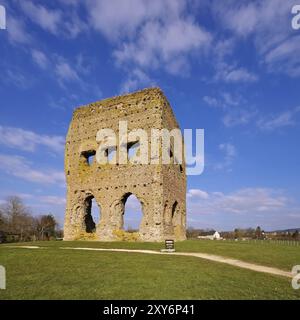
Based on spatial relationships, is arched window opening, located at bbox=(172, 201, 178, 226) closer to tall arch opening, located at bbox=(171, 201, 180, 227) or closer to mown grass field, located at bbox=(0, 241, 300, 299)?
tall arch opening, located at bbox=(171, 201, 180, 227)

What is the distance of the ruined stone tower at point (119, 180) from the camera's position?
2255 cm

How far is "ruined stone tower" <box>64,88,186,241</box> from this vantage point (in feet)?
74.0

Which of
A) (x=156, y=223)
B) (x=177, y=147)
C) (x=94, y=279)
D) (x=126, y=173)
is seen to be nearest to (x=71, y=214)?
(x=126, y=173)

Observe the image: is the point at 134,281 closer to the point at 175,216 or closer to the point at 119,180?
the point at 119,180

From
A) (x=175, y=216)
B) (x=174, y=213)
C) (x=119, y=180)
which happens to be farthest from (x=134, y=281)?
(x=175, y=216)

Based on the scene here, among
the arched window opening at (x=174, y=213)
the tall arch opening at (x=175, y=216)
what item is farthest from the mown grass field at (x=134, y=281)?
the tall arch opening at (x=175, y=216)

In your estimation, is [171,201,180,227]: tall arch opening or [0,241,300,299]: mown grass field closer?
[0,241,300,299]: mown grass field

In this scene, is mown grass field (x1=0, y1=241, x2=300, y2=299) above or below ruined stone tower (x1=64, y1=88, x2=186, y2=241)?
below

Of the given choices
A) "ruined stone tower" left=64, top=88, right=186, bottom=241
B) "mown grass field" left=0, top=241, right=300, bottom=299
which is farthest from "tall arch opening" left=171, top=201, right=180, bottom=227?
"mown grass field" left=0, top=241, right=300, bottom=299

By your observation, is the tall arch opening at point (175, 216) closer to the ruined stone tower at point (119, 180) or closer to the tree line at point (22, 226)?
the ruined stone tower at point (119, 180)

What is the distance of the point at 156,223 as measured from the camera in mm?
21922

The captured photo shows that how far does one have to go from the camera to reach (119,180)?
24.3 meters

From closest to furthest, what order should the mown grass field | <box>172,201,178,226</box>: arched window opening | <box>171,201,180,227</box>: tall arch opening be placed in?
the mown grass field
<box>172,201,178,226</box>: arched window opening
<box>171,201,180,227</box>: tall arch opening
